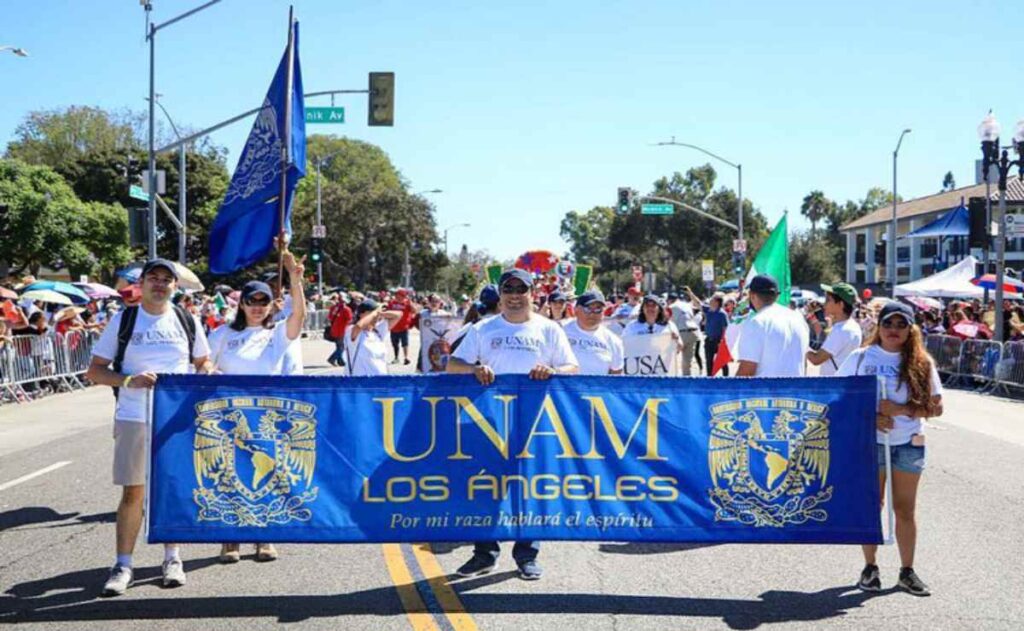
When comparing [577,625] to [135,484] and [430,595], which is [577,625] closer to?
[430,595]

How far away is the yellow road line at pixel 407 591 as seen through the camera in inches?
223

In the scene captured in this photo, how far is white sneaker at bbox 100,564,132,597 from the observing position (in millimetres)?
6137

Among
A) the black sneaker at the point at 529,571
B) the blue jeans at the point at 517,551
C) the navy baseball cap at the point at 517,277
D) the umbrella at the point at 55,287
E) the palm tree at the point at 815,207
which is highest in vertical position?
the palm tree at the point at 815,207

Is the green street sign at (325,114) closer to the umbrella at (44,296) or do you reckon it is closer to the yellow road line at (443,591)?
the umbrella at (44,296)

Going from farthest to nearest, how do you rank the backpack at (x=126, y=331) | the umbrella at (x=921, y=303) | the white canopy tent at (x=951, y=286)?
1. the umbrella at (x=921, y=303)
2. the white canopy tent at (x=951, y=286)
3. the backpack at (x=126, y=331)

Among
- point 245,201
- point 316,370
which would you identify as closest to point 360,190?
point 316,370

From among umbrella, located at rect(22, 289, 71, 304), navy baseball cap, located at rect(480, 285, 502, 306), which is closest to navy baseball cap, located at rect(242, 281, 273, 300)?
navy baseball cap, located at rect(480, 285, 502, 306)

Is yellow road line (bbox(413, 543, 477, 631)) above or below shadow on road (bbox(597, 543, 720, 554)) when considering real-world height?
below

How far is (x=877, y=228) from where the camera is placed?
86.8m

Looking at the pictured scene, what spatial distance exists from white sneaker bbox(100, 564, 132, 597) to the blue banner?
0.39m

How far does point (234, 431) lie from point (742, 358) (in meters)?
3.53

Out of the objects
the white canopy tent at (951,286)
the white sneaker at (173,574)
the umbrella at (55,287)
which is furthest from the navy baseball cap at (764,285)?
the white canopy tent at (951,286)

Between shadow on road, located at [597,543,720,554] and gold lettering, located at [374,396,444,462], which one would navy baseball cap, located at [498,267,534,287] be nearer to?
gold lettering, located at [374,396,444,462]

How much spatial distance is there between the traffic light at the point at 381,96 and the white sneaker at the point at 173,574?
55.5 feet
